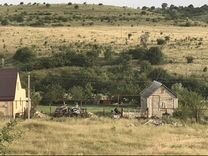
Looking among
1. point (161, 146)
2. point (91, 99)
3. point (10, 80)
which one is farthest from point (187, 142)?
point (91, 99)

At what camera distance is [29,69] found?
7750 cm

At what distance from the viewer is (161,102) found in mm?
56406

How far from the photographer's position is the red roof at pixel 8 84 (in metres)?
48.5

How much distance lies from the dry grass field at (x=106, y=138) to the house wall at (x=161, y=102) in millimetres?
16075

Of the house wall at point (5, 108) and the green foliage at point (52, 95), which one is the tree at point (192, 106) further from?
the green foliage at point (52, 95)

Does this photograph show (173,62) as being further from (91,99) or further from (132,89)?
(91,99)

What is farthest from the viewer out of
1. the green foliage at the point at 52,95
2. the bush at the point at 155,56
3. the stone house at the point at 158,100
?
the bush at the point at 155,56

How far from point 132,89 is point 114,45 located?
82.0 ft

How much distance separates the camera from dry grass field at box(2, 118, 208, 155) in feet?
89.0

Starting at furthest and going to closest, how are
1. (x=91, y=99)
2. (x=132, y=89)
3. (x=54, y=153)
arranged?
(x=132, y=89) → (x=91, y=99) → (x=54, y=153)

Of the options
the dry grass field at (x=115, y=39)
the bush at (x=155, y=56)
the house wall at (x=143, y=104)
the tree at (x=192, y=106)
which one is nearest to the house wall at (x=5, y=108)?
the house wall at (x=143, y=104)

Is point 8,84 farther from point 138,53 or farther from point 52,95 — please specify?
point 138,53

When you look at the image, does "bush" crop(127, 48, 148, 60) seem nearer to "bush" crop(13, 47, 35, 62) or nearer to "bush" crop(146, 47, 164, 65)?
"bush" crop(146, 47, 164, 65)

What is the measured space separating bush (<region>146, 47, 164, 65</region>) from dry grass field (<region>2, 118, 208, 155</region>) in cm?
4090
